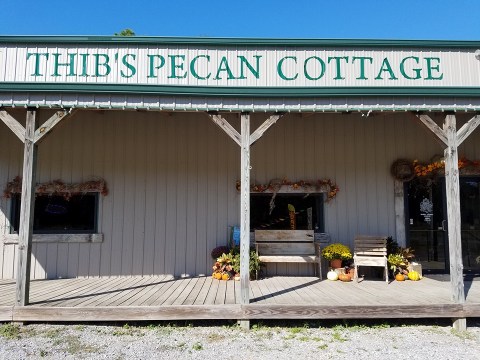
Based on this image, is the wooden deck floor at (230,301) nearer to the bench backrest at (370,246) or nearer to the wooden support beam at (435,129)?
the bench backrest at (370,246)

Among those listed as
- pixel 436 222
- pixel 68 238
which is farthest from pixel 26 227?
pixel 436 222

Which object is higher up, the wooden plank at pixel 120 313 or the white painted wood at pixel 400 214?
the white painted wood at pixel 400 214

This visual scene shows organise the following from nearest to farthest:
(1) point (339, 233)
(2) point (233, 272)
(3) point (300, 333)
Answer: (3) point (300, 333) < (2) point (233, 272) < (1) point (339, 233)

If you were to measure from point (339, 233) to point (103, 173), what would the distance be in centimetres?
418

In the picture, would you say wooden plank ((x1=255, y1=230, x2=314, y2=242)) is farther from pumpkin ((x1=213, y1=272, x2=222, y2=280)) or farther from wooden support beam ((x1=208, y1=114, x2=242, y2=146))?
wooden support beam ((x1=208, y1=114, x2=242, y2=146))

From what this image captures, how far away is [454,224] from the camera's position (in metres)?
4.75

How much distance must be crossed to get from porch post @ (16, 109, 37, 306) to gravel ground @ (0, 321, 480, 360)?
1.37 feet

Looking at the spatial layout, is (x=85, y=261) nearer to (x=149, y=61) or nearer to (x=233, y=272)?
(x=233, y=272)

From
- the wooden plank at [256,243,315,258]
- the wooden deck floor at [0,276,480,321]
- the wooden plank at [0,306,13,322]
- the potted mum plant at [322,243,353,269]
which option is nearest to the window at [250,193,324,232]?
the wooden plank at [256,243,315,258]

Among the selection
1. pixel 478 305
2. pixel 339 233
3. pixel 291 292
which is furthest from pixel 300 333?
pixel 339 233

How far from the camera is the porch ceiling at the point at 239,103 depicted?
15.9ft

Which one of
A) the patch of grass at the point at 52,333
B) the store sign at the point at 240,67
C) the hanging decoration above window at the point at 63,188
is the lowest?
the patch of grass at the point at 52,333

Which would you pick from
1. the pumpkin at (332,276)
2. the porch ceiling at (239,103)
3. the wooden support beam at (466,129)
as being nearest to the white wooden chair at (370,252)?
the pumpkin at (332,276)

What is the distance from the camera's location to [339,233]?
696 centimetres
